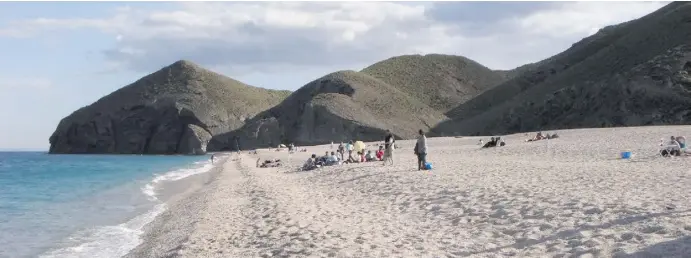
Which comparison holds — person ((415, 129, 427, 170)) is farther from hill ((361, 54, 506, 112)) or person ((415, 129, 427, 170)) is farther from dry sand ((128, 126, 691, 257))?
hill ((361, 54, 506, 112))

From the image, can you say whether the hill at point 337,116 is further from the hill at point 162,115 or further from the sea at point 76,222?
the sea at point 76,222

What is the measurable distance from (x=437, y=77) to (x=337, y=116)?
58.8 meters

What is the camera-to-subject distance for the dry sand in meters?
8.62

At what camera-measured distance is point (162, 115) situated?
148 meters

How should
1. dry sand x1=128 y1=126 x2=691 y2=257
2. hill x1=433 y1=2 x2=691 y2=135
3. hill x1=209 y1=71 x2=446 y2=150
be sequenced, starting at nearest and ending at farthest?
1. dry sand x1=128 y1=126 x2=691 y2=257
2. hill x1=433 y1=2 x2=691 y2=135
3. hill x1=209 y1=71 x2=446 y2=150

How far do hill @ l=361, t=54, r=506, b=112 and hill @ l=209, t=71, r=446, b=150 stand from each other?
57.5ft

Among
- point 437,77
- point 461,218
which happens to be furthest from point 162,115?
point 461,218

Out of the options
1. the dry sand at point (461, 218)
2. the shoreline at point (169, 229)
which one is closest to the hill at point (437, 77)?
the shoreline at point (169, 229)

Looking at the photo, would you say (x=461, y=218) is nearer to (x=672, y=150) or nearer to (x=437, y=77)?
(x=672, y=150)

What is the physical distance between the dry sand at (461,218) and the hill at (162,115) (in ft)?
395

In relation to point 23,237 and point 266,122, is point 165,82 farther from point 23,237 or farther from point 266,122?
Answer: point 23,237

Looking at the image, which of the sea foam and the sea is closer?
the sea foam

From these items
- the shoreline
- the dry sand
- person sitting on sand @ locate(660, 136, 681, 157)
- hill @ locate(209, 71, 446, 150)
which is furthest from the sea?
hill @ locate(209, 71, 446, 150)

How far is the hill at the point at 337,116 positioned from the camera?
109812 millimetres
